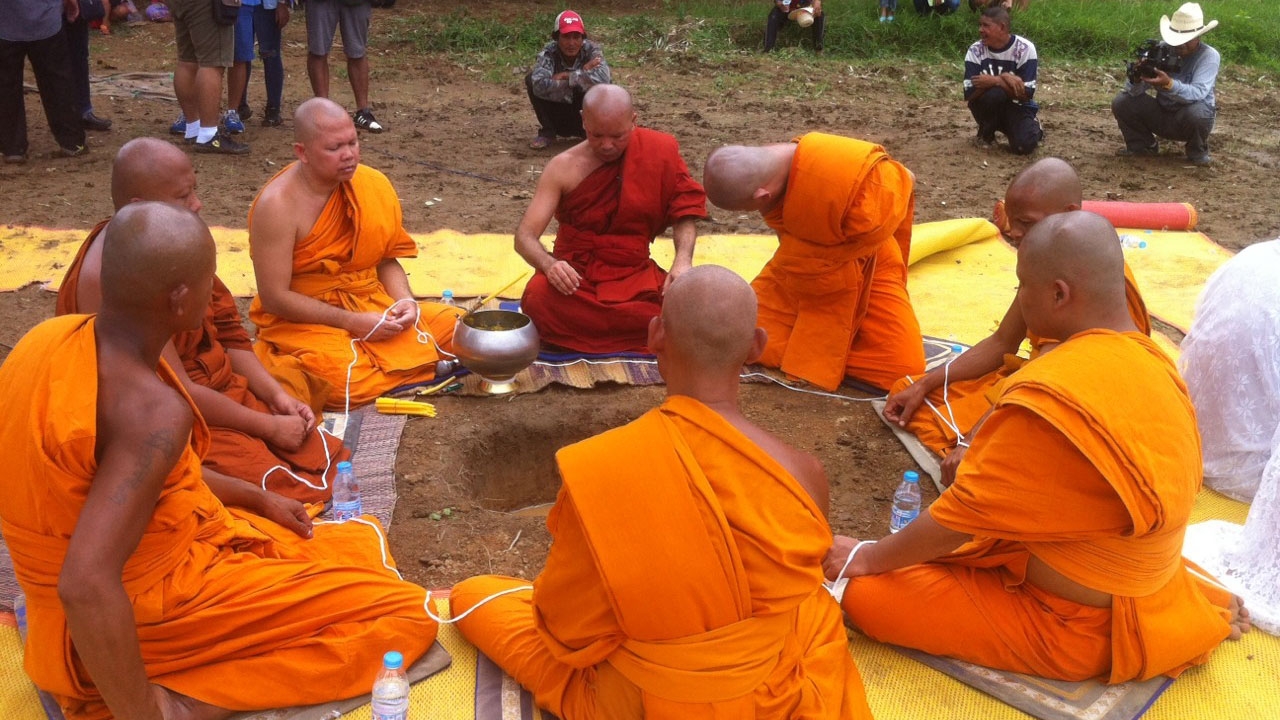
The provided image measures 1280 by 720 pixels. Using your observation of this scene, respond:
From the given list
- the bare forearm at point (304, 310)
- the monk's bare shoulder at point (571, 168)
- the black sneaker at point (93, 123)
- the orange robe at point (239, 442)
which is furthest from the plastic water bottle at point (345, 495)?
the black sneaker at point (93, 123)

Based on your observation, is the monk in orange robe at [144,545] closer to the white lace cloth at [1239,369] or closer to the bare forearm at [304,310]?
the bare forearm at [304,310]

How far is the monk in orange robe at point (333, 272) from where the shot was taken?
15.8 feet

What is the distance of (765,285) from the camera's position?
227 inches

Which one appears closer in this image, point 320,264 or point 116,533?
point 116,533

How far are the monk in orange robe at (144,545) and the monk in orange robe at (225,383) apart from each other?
85 centimetres

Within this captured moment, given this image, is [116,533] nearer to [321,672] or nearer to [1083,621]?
[321,672]

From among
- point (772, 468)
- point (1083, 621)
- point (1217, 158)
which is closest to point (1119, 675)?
point (1083, 621)

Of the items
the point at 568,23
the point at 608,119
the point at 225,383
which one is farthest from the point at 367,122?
the point at 225,383

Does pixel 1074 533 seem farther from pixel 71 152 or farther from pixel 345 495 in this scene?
pixel 71 152

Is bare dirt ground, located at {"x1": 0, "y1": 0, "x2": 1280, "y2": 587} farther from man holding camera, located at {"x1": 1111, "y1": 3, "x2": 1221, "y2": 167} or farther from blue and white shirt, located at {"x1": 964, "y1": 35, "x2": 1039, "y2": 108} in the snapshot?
blue and white shirt, located at {"x1": 964, "y1": 35, "x2": 1039, "y2": 108}

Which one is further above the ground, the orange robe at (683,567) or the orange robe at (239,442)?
the orange robe at (683,567)

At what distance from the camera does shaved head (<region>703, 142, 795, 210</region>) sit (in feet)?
16.6

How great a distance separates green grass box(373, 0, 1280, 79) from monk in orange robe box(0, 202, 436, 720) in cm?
988

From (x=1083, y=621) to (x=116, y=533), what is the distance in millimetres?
2623
